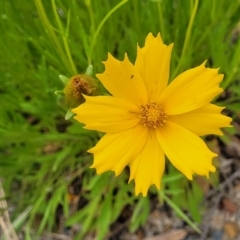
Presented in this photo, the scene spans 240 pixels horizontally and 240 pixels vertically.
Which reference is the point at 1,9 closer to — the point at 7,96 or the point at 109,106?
the point at 7,96

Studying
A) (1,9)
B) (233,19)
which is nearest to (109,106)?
(1,9)

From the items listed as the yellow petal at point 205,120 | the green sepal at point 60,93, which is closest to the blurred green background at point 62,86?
the green sepal at point 60,93

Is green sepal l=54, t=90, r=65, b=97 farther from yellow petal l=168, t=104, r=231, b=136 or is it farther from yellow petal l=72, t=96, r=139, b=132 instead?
yellow petal l=168, t=104, r=231, b=136

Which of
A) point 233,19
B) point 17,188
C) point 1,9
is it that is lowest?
point 17,188

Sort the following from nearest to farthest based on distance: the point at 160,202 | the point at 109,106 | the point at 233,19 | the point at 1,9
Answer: the point at 109,106 → the point at 1,9 → the point at 233,19 → the point at 160,202

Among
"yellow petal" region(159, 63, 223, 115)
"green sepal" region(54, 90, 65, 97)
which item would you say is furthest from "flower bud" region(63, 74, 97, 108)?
"yellow petal" region(159, 63, 223, 115)

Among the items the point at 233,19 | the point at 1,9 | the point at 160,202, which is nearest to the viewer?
the point at 1,9

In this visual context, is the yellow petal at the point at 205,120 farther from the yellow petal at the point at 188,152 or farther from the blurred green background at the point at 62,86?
the blurred green background at the point at 62,86
